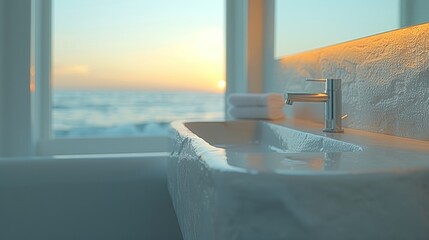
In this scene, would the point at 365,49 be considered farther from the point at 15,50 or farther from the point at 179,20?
the point at 15,50

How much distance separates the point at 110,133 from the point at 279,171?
2.15 meters

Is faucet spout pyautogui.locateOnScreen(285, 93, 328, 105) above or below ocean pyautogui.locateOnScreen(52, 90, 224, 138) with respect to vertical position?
above

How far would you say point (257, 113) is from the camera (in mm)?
1845

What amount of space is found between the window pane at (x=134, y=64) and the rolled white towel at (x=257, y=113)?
32.8 inches

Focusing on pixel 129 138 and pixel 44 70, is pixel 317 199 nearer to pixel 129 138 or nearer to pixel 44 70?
pixel 129 138

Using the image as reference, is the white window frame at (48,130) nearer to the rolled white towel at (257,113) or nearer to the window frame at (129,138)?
the window frame at (129,138)

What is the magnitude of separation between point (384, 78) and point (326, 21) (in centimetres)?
54

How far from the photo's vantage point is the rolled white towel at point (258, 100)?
1821 millimetres

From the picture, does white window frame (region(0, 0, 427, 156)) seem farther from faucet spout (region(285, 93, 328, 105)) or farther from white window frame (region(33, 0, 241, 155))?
faucet spout (region(285, 93, 328, 105))

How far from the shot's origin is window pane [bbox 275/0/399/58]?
4.15 ft

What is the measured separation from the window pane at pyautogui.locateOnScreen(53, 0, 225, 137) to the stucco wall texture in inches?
45.7

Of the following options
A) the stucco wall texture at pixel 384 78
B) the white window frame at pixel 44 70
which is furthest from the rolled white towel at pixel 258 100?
the white window frame at pixel 44 70

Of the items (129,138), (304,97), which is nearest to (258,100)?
(304,97)

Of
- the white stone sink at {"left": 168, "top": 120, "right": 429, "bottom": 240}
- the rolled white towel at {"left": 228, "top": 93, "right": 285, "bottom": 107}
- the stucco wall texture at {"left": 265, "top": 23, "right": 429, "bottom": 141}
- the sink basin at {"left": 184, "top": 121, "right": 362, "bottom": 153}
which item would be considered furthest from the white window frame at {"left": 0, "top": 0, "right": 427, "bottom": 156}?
the white stone sink at {"left": 168, "top": 120, "right": 429, "bottom": 240}
